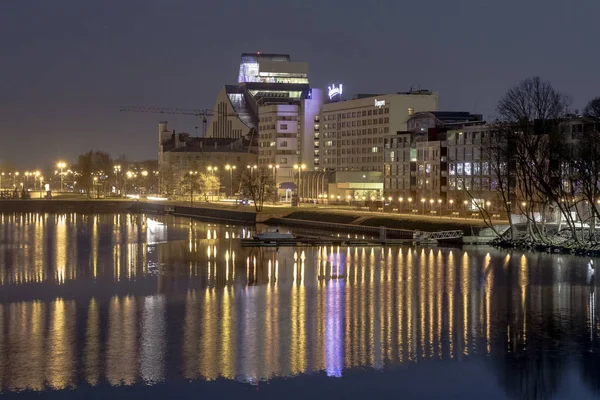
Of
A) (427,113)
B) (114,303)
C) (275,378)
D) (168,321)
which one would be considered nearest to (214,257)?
(114,303)

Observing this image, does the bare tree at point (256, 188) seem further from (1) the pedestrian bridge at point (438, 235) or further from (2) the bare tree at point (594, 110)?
(2) the bare tree at point (594, 110)

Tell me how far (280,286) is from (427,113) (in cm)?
7156

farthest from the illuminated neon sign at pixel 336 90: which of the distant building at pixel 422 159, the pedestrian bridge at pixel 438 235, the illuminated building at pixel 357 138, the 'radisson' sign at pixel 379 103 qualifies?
the pedestrian bridge at pixel 438 235

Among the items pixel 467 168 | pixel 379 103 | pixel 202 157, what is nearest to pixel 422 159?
pixel 467 168

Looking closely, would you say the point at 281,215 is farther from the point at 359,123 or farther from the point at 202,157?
the point at 202,157

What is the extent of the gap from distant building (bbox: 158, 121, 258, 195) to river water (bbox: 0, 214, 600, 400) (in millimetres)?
111698

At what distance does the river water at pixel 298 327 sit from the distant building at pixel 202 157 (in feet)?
366

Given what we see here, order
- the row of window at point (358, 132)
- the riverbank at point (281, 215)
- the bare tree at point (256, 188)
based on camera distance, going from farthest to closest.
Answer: the row of window at point (358, 132) < the bare tree at point (256, 188) < the riverbank at point (281, 215)

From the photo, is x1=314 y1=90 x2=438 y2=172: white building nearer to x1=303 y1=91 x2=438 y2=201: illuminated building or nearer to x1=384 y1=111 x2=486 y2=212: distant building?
A: x1=303 y1=91 x2=438 y2=201: illuminated building

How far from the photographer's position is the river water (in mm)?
26562

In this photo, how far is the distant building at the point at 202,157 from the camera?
16965cm

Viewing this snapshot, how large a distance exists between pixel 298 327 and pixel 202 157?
14924cm

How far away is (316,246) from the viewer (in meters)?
66.1

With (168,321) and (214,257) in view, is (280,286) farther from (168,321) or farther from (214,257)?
(214,257)
